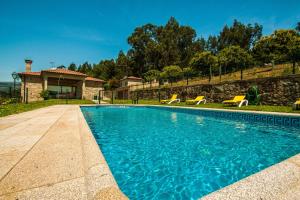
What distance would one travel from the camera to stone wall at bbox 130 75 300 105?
9898mm

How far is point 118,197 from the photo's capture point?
144cm

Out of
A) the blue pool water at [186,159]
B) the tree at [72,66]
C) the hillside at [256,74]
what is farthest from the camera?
the tree at [72,66]

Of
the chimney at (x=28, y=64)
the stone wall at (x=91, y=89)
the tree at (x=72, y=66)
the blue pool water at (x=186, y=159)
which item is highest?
the tree at (x=72, y=66)

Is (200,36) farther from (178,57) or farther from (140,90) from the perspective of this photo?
(140,90)

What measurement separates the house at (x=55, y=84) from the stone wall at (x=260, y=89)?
39.1 feet

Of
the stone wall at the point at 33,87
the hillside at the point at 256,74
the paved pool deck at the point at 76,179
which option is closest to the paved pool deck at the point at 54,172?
the paved pool deck at the point at 76,179

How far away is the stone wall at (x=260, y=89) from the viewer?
990 cm

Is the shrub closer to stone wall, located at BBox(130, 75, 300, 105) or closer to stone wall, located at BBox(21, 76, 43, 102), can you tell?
stone wall, located at BBox(21, 76, 43, 102)

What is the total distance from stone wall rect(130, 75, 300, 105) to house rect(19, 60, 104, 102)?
1193cm

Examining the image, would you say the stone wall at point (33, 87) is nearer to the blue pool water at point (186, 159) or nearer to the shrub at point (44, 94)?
the shrub at point (44, 94)

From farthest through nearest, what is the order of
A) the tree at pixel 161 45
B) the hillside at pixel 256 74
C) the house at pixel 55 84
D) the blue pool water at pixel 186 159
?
the tree at pixel 161 45
the house at pixel 55 84
the hillside at pixel 256 74
the blue pool water at pixel 186 159

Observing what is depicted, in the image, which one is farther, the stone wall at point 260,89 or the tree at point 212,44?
the tree at point 212,44

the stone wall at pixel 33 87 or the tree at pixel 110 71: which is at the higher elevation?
the tree at pixel 110 71

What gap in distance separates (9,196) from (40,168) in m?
0.59
